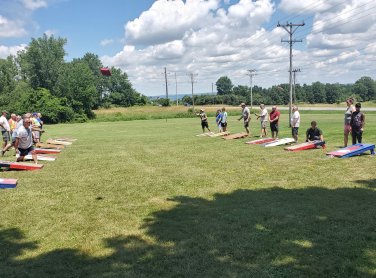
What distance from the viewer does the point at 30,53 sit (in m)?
77.3

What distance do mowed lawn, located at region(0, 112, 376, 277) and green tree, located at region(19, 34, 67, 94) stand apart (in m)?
70.2

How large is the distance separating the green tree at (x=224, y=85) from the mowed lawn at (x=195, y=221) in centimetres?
16423

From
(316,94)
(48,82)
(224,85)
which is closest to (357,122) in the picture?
(48,82)

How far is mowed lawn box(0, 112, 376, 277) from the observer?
512cm

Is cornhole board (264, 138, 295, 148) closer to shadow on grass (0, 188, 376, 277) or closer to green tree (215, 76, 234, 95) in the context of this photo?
shadow on grass (0, 188, 376, 277)

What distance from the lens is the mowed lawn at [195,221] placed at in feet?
16.8

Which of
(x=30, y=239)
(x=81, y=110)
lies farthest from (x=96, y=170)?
(x=81, y=110)

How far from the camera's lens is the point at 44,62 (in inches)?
3022

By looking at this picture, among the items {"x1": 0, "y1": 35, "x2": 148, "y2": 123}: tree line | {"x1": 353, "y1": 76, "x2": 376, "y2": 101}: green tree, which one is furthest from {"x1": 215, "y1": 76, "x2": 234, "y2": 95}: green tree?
{"x1": 0, "y1": 35, "x2": 148, "y2": 123}: tree line

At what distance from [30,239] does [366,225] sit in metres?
5.64

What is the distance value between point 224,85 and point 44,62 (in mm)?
108595

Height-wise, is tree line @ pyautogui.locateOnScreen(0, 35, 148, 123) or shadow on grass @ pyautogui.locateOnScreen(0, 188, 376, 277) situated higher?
tree line @ pyautogui.locateOnScreen(0, 35, 148, 123)

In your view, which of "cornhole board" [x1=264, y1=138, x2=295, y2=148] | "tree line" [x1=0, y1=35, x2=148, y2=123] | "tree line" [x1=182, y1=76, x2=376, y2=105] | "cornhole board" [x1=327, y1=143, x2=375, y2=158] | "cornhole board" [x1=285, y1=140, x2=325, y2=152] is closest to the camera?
"cornhole board" [x1=327, y1=143, x2=375, y2=158]

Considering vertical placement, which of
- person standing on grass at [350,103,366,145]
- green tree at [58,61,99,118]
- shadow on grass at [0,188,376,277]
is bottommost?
shadow on grass at [0,188,376,277]
